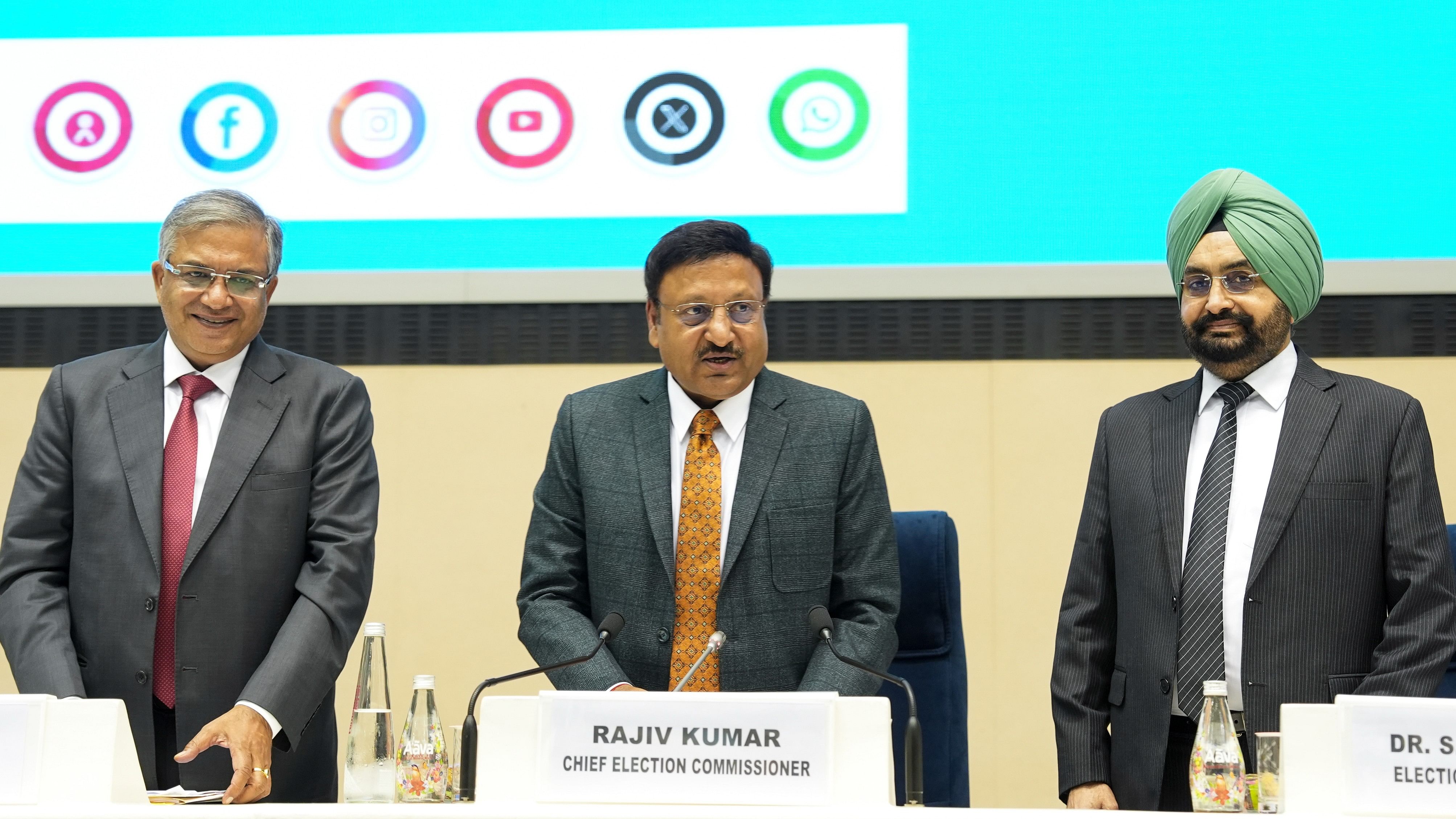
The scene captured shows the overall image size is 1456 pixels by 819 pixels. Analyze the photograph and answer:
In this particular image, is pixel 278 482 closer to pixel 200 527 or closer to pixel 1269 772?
pixel 200 527

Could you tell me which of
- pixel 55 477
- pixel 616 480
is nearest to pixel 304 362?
pixel 55 477

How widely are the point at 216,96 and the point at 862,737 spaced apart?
2.54m

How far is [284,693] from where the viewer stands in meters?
1.99

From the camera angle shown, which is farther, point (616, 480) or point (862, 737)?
point (616, 480)

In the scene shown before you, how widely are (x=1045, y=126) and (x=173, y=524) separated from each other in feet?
6.97

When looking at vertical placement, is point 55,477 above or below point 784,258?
below

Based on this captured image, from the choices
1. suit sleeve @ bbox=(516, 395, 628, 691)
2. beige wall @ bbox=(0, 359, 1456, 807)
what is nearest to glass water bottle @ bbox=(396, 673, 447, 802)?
suit sleeve @ bbox=(516, 395, 628, 691)

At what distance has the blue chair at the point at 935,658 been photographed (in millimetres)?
2348

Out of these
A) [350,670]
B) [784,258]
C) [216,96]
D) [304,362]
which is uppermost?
[216,96]

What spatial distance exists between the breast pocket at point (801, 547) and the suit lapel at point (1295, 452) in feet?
2.20

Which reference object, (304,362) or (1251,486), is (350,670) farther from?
(1251,486)

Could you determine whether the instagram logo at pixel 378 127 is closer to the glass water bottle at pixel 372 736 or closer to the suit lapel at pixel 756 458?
the suit lapel at pixel 756 458

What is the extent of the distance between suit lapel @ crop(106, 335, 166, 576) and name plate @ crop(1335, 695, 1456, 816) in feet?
5.73

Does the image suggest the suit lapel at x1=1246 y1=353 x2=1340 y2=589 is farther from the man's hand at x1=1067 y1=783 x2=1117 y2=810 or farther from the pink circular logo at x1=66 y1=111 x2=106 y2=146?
the pink circular logo at x1=66 y1=111 x2=106 y2=146
